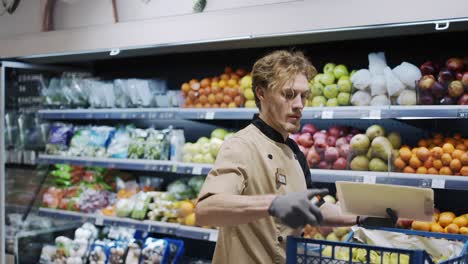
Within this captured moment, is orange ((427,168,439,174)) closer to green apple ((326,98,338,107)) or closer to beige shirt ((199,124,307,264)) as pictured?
green apple ((326,98,338,107))

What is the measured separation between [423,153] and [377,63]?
642mm

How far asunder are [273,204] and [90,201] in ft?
11.7

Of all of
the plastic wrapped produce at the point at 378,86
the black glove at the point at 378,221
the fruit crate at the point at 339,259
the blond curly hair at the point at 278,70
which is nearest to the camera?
the fruit crate at the point at 339,259

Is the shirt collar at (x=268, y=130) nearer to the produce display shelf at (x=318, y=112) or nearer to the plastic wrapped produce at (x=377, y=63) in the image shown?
the produce display shelf at (x=318, y=112)

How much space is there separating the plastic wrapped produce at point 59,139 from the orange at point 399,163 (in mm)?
2882

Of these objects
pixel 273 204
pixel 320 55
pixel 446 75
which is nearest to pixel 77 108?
pixel 320 55

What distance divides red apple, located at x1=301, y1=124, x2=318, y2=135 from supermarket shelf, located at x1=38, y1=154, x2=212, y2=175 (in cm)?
68

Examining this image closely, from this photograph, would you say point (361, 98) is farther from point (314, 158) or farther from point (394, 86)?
point (314, 158)

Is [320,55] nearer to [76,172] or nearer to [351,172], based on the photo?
[351,172]

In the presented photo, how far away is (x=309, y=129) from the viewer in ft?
13.4

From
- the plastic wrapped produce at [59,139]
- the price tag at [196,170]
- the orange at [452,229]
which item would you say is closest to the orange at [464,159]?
the orange at [452,229]

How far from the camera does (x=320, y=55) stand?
437cm

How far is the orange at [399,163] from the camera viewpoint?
348 cm

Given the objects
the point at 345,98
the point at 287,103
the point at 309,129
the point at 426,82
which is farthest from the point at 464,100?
the point at 287,103
